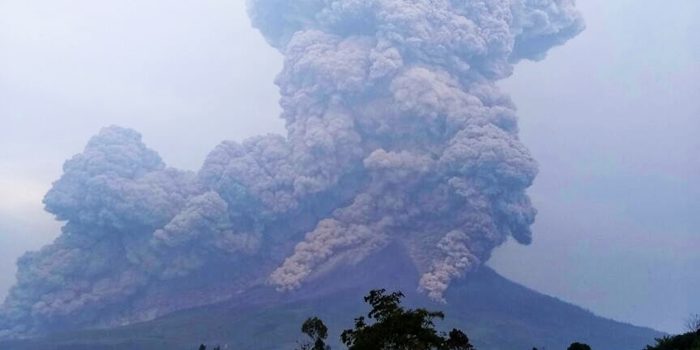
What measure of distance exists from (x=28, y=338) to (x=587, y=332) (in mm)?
43275

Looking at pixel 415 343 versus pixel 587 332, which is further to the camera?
pixel 587 332

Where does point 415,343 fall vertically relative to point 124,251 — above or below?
below

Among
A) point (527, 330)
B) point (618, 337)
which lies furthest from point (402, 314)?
point (618, 337)

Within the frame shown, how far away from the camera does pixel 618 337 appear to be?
61844 mm

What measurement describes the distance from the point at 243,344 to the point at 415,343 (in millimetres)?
43487

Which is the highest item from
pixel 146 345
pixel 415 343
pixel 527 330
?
pixel 527 330

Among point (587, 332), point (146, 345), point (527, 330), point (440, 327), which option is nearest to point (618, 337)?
point (587, 332)

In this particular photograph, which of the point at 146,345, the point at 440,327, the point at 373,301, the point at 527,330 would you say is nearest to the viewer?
the point at 373,301

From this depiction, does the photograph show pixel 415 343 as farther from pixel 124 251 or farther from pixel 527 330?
pixel 124 251

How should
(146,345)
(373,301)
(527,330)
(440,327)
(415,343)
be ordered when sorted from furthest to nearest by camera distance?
(440,327) → (527,330) → (146,345) → (373,301) → (415,343)

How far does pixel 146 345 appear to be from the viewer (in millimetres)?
55594

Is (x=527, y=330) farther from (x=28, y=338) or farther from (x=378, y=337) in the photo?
(x=378, y=337)

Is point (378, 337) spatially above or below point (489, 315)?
below

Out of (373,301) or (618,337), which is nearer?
(373,301)
